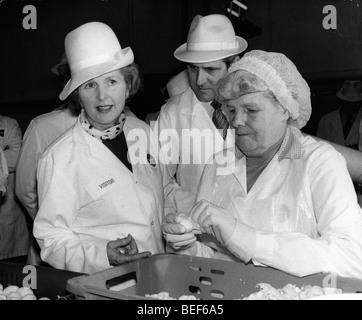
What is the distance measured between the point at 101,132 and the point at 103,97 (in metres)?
0.17

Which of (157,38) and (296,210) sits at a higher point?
(157,38)

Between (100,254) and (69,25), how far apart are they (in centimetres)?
395

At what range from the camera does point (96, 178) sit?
230 centimetres

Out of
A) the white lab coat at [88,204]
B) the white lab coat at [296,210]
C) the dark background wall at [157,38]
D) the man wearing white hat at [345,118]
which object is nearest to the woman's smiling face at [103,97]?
the white lab coat at [88,204]

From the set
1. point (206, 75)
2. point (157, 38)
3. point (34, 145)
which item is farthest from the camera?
point (157, 38)

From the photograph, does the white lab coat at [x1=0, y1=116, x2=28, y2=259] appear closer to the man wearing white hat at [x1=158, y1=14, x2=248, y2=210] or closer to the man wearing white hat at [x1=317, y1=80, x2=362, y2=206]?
the man wearing white hat at [x1=158, y1=14, x2=248, y2=210]

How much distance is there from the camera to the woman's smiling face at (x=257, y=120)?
2041 mm

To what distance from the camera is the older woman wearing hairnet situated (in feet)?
5.92

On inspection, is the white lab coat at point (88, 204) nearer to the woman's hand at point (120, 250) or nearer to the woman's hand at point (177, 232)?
the woman's hand at point (120, 250)

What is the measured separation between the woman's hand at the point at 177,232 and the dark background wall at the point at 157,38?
334 cm

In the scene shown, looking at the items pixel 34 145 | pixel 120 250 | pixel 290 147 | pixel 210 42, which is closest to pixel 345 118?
pixel 210 42

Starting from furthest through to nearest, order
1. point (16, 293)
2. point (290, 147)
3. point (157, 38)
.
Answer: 1. point (157, 38)
2. point (290, 147)
3. point (16, 293)

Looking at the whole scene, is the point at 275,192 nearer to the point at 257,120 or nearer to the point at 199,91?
the point at 257,120
